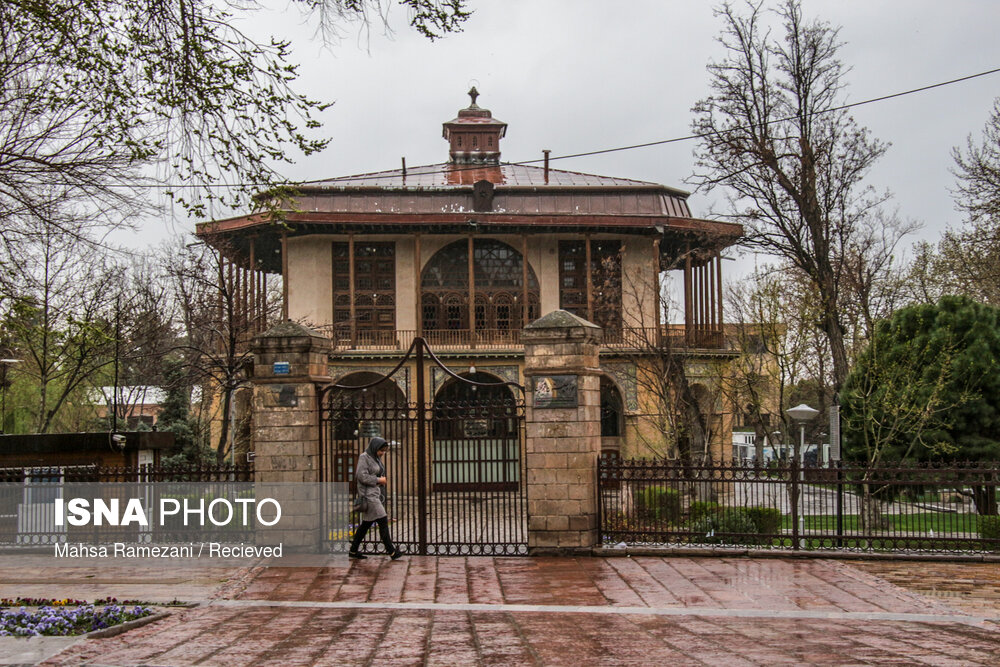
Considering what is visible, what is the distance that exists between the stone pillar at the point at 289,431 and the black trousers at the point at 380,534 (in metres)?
0.89

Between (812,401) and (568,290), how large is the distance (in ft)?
77.5

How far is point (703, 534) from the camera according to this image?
552 inches

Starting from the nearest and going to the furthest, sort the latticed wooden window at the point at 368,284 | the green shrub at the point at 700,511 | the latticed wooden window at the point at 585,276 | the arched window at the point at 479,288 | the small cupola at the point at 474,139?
the green shrub at the point at 700,511 < the latticed wooden window at the point at 585,276 < the latticed wooden window at the point at 368,284 < the arched window at the point at 479,288 < the small cupola at the point at 474,139

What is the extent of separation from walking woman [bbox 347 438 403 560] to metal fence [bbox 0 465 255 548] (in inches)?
82.6

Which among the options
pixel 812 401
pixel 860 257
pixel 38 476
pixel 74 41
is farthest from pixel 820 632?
pixel 812 401

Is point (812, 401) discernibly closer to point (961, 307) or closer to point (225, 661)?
point (961, 307)

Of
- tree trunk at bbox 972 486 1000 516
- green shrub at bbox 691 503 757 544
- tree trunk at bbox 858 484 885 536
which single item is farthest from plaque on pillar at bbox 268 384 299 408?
tree trunk at bbox 972 486 1000 516

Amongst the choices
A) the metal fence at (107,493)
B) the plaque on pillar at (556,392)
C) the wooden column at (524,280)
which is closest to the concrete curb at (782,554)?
the plaque on pillar at (556,392)

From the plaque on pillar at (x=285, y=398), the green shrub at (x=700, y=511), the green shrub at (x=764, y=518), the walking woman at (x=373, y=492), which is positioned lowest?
the green shrub at (x=764, y=518)

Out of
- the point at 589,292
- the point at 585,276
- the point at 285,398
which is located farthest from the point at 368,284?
the point at 285,398

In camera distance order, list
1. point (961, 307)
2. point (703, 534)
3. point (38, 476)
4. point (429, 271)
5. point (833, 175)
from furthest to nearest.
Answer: point (429, 271) → point (833, 175) → point (961, 307) → point (38, 476) → point (703, 534)

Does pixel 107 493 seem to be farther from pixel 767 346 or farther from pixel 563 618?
pixel 767 346

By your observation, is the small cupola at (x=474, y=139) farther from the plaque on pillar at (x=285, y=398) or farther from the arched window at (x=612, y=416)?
the plaque on pillar at (x=285, y=398)

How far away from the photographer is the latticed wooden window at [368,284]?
114ft
